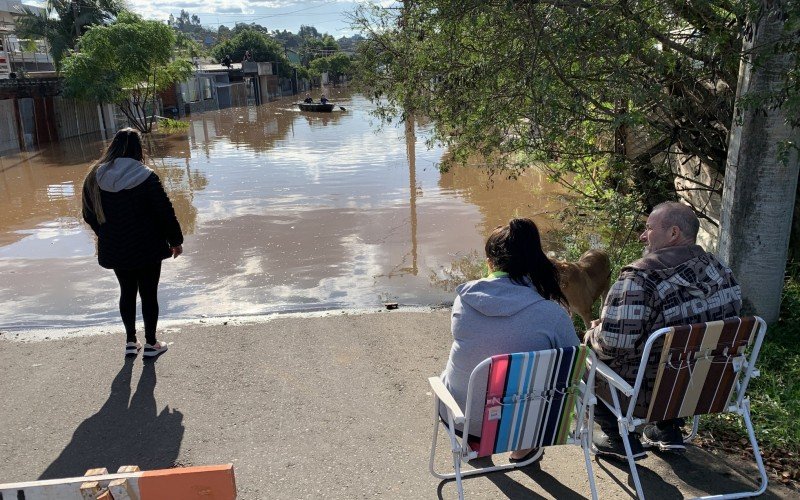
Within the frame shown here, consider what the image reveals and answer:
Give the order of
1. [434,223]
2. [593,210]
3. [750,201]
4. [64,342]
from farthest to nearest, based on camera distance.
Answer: [434,223]
[593,210]
[64,342]
[750,201]

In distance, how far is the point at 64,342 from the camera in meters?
4.93

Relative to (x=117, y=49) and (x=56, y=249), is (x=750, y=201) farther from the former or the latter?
(x=117, y=49)

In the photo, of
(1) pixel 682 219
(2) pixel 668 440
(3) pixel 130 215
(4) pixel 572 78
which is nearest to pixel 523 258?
(1) pixel 682 219

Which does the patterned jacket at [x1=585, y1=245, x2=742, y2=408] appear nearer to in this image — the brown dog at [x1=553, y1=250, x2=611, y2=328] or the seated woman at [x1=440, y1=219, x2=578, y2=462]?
the seated woman at [x1=440, y1=219, x2=578, y2=462]

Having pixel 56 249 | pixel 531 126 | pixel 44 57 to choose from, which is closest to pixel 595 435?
pixel 531 126

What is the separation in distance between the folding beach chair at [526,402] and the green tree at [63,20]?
32514 millimetres

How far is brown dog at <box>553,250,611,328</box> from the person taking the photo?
4328mm

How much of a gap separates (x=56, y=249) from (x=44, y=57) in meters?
34.7

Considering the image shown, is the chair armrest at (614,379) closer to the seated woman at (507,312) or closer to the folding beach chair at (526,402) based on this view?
the folding beach chair at (526,402)

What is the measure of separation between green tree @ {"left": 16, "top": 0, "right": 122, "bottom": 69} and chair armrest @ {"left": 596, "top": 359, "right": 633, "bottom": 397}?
107ft

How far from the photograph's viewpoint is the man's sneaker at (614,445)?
3.15 metres

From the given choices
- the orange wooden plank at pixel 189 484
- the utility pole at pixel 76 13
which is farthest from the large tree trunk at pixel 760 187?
the utility pole at pixel 76 13

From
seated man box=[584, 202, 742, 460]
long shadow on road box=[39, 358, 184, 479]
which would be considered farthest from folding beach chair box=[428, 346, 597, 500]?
long shadow on road box=[39, 358, 184, 479]

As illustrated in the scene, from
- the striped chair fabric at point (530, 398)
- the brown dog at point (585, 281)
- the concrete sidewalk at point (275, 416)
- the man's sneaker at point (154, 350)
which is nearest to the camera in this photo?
the striped chair fabric at point (530, 398)
